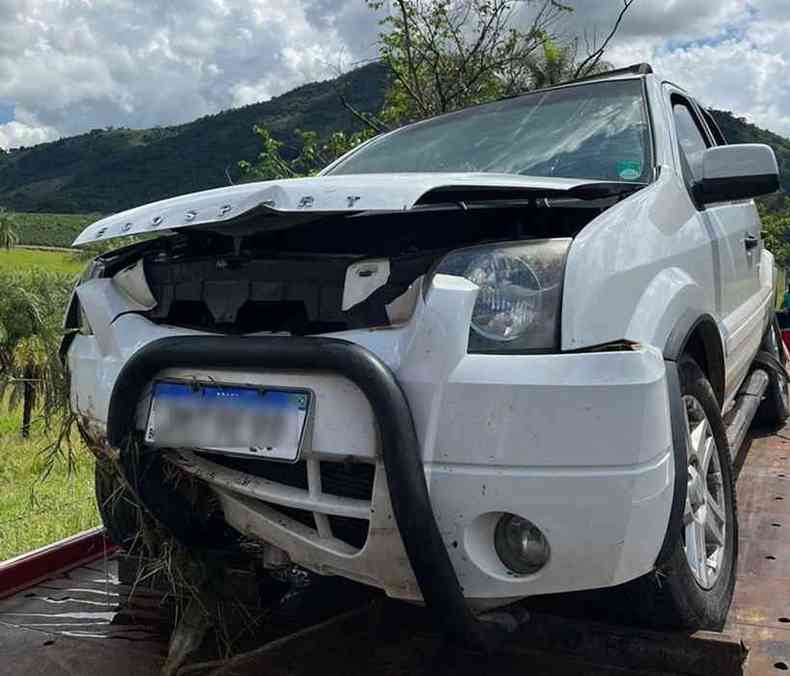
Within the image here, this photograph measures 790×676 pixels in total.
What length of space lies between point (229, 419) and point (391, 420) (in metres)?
0.46

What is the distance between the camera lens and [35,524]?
17.5 ft

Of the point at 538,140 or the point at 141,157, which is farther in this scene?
the point at 141,157

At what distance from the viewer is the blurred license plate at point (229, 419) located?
1937 millimetres

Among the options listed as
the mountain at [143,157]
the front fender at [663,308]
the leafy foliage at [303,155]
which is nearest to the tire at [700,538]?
the front fender at [663,308]

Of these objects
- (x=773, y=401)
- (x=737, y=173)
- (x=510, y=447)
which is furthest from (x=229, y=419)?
(x=773, y=401)

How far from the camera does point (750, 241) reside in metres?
3.80

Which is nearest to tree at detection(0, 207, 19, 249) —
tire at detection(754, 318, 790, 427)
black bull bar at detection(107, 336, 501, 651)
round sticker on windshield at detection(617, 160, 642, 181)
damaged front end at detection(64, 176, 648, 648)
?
tire at detection(754, 318, 790, 427)

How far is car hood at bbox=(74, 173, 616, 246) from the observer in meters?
1.92

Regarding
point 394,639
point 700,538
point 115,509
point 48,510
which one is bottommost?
point 48,510

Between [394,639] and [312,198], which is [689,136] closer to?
[312,198]

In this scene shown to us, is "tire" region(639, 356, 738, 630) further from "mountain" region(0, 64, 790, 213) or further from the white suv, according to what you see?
"mountain" region(0, 64, 790, 213)

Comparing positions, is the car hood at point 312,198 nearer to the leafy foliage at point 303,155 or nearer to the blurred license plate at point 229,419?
the blurred license plate at point 229,419

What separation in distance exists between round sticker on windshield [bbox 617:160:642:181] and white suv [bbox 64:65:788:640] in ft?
0.04

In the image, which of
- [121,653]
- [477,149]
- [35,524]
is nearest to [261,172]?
[35,524]
